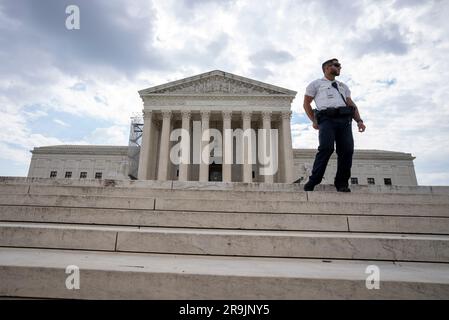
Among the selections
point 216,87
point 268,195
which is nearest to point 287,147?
point 216,87

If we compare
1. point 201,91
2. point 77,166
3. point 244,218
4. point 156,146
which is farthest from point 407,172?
point 77,166

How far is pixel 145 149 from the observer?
28750 mm

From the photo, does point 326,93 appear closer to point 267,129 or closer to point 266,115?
point 267,129

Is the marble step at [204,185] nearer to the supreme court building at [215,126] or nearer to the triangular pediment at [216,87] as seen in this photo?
the supreme court building at [215,126]

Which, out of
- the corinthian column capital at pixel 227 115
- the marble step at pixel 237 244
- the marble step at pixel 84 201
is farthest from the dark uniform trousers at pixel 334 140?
the corinthian column capital at pixel 227 115

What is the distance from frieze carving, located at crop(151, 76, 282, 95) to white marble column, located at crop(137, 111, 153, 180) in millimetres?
3746

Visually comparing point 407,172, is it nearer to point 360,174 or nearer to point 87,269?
point 360,174

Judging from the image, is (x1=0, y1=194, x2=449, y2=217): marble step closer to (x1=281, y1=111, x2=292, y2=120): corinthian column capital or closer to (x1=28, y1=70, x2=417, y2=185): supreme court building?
(x1=28, y1=70, x2=417, y2=185): supreme court building

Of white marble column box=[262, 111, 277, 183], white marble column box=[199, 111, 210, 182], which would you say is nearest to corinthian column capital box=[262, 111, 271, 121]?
white marble column box=[262, 111, 277, 183]

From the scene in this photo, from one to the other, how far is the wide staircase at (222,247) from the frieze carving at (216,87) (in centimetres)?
2708

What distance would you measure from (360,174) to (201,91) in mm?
37244

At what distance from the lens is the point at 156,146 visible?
106 ft

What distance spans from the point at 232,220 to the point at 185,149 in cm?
2602

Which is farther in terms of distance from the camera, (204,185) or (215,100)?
(215,100)
